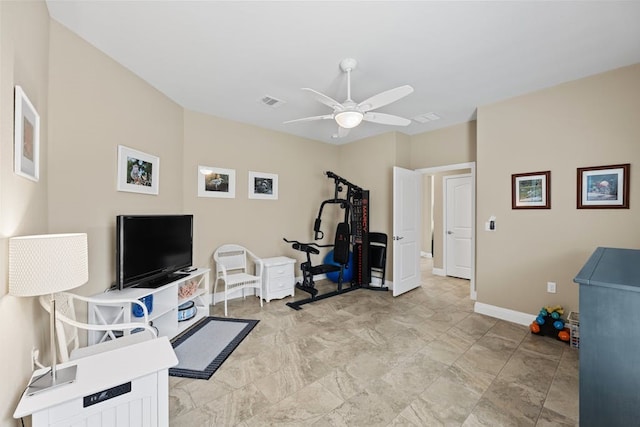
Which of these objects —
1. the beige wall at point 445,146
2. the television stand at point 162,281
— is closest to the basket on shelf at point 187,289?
the television stand at point 162,281

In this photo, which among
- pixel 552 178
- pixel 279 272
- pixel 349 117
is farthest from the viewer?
pixel 279 272

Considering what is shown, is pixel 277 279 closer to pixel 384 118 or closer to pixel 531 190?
pixel 384 118

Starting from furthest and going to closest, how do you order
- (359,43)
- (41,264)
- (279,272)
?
(279,272), (359,43), (41,264)

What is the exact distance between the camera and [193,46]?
2.21 m

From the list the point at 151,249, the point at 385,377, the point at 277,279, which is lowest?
the point at 385,377

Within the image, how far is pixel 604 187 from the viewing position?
8.58 ft

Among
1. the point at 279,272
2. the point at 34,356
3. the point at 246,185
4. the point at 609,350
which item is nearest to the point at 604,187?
the point at 609,350

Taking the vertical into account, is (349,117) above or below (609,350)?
above

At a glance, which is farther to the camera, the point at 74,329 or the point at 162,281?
the point at 162,281

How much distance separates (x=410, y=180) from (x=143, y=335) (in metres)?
4.07

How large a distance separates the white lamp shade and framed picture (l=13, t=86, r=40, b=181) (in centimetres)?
43

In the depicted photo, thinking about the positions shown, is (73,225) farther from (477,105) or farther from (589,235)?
(589,235)

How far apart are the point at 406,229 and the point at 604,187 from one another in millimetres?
2312

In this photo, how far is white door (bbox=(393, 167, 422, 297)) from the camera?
4.18 metres
